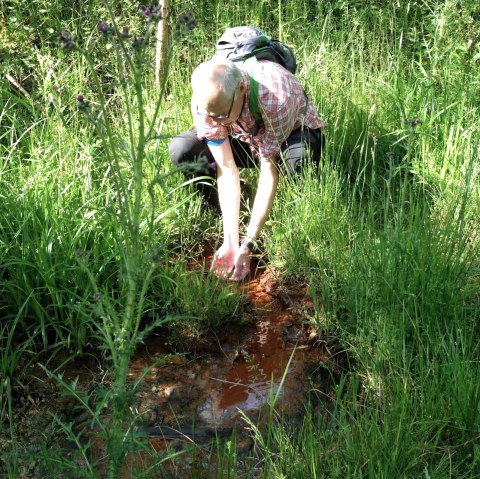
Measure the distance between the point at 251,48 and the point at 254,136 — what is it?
430mm

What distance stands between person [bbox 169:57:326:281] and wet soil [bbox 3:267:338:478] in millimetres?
280

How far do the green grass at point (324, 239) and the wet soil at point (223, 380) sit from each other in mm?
93

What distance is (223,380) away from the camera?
2.75m

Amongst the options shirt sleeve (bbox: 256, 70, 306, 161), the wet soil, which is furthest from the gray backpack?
the wet soil

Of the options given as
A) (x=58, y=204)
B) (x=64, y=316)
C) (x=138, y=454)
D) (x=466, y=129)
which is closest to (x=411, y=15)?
(x=466, y=129)

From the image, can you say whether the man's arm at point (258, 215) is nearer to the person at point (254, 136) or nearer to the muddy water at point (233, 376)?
the person at point (254, 136)

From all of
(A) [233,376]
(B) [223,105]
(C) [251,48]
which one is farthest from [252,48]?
(A) [233,376]

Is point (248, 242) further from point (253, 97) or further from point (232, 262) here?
point (253, 97)

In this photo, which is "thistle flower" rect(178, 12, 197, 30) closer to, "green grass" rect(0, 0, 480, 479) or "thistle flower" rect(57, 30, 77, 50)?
"green grass" rect(0, 0, 480, 479)

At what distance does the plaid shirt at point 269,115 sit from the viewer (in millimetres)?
3217

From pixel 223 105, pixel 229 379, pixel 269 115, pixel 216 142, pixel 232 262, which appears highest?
pixel 223 105

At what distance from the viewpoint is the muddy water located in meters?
2.57

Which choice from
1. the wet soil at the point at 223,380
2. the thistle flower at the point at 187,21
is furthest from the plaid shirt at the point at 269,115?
the thistle flower at the point at 187,21

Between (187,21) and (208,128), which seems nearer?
(187,21)
